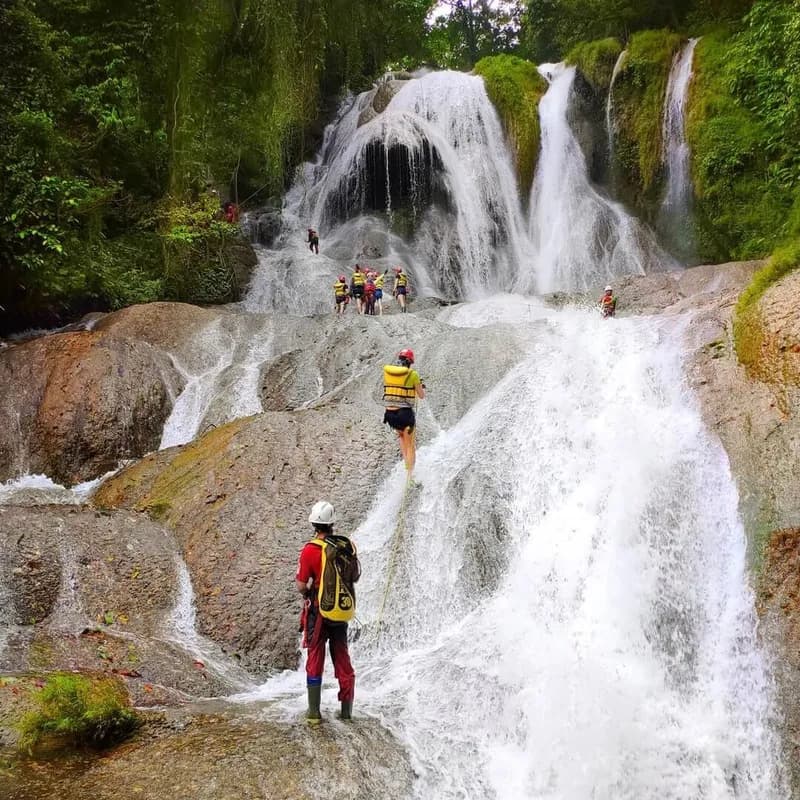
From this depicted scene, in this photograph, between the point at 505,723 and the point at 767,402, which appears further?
the point at 767,402

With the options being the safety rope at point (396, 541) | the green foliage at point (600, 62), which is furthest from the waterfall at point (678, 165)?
the safety rope at point (396, 541)

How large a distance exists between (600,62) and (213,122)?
44.8ft

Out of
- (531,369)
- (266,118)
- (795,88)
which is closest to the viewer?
(531,369)

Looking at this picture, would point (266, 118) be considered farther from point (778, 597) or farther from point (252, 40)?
point (778, 597)

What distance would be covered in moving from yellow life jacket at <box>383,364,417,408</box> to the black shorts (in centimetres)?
7

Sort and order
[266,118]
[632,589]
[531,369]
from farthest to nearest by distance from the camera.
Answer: [266,118] < [531,369] < [632,589]

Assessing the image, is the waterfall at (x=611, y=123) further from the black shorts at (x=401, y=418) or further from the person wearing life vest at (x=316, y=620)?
the person wearing life vest at (x=316, y=620)

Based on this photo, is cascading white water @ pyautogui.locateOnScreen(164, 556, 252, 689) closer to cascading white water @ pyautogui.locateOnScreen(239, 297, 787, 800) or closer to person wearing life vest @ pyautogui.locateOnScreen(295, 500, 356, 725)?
cascading white water @ pyautogui.locateOnScreen(239, 297, 787, 800)

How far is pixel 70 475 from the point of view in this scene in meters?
12.7

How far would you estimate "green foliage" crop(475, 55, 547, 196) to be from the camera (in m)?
26.1

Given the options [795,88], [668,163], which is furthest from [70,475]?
[668,163]

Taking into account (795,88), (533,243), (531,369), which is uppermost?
(533,243)

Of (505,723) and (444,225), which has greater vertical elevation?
(444,225)

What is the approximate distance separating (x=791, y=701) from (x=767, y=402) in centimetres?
347
